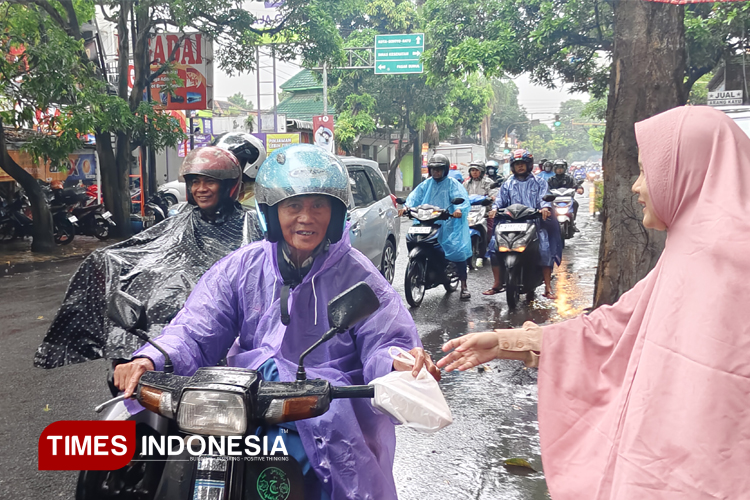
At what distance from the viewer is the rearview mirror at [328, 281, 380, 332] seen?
180 centimetres

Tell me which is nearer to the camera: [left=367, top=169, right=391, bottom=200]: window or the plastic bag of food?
the plastic bag of food

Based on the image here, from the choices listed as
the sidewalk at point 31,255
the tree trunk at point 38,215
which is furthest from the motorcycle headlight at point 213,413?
the tree trunk at point 38,215

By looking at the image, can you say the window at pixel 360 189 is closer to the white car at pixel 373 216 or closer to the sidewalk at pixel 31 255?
the white car at pixel 373 216

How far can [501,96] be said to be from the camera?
6744cm

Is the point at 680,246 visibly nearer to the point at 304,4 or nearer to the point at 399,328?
the point at 399,328

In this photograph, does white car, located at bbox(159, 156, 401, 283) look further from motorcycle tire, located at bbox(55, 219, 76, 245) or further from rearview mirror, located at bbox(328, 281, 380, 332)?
motorcycle tire, located at bbox(55, 219, 76, 245)

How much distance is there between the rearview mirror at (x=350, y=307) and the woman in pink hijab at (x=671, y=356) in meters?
0.46

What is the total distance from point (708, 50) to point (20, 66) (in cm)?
1327

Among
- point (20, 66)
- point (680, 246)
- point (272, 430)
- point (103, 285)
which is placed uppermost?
point (20, 66)

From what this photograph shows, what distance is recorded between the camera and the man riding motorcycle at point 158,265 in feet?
10.4

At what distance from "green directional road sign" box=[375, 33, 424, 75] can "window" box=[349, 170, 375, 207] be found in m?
17.8

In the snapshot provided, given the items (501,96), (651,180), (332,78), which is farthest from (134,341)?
(501,96)

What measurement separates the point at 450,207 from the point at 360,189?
118 cm

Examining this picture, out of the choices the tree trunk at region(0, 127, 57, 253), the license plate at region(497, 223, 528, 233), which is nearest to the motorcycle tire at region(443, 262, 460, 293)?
the license plate at region(497, 223, 528, 233)
